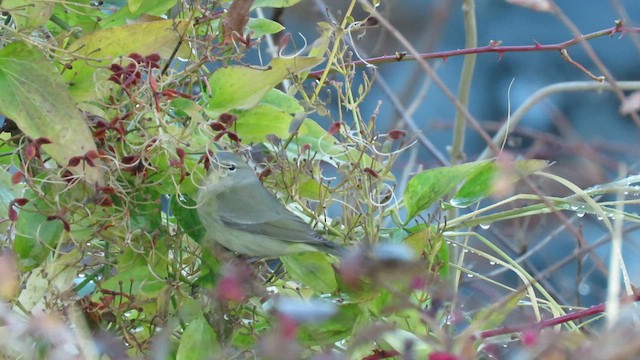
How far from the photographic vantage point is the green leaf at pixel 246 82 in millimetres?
805

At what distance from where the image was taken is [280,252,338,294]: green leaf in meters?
0.80

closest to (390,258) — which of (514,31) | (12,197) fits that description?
(12,197)

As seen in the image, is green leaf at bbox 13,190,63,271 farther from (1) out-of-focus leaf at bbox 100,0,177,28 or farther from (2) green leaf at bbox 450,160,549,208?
(2) green leaf at bbox 450,160,549,208

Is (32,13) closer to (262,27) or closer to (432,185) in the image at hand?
(262,27)

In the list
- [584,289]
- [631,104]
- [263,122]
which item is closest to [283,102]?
[263,122]

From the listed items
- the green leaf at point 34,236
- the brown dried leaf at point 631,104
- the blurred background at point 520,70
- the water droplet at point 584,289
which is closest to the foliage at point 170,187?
the green leaf at point 34,236

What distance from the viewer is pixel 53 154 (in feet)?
2.45

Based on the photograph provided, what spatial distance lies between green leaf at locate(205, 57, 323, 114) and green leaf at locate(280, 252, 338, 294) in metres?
0.14

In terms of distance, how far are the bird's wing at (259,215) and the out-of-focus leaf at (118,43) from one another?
174 millimetres

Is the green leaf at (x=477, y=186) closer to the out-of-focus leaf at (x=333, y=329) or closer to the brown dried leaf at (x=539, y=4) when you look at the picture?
the out-of-focus leaf at (x=333, y=329)

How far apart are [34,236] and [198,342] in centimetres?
17

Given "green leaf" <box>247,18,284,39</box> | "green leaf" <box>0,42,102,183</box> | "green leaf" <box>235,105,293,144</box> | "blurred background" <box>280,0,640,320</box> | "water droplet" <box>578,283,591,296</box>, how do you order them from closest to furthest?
"green leaf" <box>0,42,102,183</box>, "green leaf" <box>235,105,293,144</box>, "green leaf" <box>247,18,284,39</box>, "water droplet" <box>578,283,591,296</box>, "blurred background" <box>280,0,640,320</box>

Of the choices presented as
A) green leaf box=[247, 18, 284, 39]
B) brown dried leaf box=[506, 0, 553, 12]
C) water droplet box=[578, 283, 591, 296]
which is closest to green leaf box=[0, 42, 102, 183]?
green leaf box=[247, 18, 284, 39]

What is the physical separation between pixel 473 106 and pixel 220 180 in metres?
1.87
